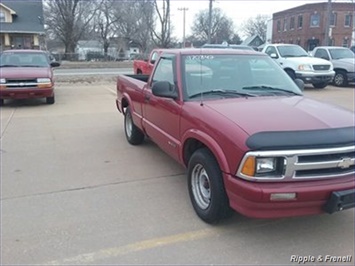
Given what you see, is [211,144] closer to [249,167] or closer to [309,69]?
[249,167]

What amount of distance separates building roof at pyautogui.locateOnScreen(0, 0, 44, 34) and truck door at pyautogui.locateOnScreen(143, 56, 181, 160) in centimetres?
4707

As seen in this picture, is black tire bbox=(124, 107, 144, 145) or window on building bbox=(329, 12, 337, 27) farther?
window on building bbox=(329, 12, 337, 27)

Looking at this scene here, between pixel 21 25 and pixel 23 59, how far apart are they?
4160 cm

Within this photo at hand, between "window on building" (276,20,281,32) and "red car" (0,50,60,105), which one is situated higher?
"window on building" (276,20,281,32)

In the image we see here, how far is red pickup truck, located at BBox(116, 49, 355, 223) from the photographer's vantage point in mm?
3156

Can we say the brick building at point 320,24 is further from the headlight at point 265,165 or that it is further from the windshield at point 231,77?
the headlight at point 265,165

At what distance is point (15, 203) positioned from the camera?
14.1 feet

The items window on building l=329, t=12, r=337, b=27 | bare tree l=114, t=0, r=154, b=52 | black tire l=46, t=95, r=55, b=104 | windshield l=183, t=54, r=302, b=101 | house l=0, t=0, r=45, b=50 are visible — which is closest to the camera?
windshield l=183, t=54, r=302, b=101

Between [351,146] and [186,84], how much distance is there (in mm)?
1977

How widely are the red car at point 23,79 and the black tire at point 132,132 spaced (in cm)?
479

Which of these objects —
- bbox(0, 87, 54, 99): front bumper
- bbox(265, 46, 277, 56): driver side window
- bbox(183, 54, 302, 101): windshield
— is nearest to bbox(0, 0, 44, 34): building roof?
bbox(265, 46, 277, 56): driver side window

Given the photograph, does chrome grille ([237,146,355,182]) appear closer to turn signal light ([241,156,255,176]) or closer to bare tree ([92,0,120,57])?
turn signal light ([241,156,255,176])

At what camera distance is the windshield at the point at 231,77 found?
444cm

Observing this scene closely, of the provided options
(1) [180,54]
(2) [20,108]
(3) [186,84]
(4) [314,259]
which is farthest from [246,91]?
Result: (2) [20,108]
